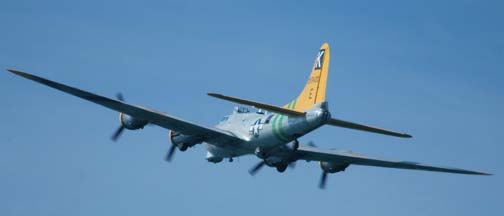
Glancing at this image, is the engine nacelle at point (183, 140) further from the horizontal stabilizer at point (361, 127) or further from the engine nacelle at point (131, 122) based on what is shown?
the horizontal stabilizer at point (361, 127)

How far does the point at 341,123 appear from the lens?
2231 inches

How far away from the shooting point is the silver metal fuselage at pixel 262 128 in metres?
56.9

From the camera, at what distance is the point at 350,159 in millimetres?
66750

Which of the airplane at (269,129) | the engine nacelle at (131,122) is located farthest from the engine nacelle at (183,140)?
the engine nacelle at (131,122)

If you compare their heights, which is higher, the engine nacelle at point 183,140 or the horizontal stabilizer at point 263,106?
the horizontal stabilizer at point 263,106

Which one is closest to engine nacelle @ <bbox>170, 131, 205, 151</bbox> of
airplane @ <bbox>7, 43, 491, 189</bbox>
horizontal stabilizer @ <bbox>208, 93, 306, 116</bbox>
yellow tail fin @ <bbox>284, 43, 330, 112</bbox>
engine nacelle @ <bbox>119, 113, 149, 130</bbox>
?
airplane @ <bbox>7, 43, 491, 189</bbox>

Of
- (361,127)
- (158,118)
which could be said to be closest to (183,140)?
(158,118)

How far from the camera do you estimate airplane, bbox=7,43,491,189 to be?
56.8m

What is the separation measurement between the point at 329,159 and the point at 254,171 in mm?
5207

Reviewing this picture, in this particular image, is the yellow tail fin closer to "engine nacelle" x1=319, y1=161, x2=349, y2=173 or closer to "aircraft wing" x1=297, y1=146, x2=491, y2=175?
"aircraft wing" x1=297, y1=146, x2=491, y2=175

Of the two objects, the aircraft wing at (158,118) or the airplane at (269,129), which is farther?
the aircraft wing at (158,118)

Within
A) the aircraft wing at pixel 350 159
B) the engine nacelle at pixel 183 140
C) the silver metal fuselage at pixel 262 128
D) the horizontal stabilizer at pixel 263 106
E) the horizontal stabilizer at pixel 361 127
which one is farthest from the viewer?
the aircraft wing at pixel 350 159

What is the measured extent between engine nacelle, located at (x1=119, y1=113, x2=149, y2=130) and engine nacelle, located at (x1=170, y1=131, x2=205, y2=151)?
2905 mm

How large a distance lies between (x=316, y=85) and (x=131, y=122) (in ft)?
41.6
